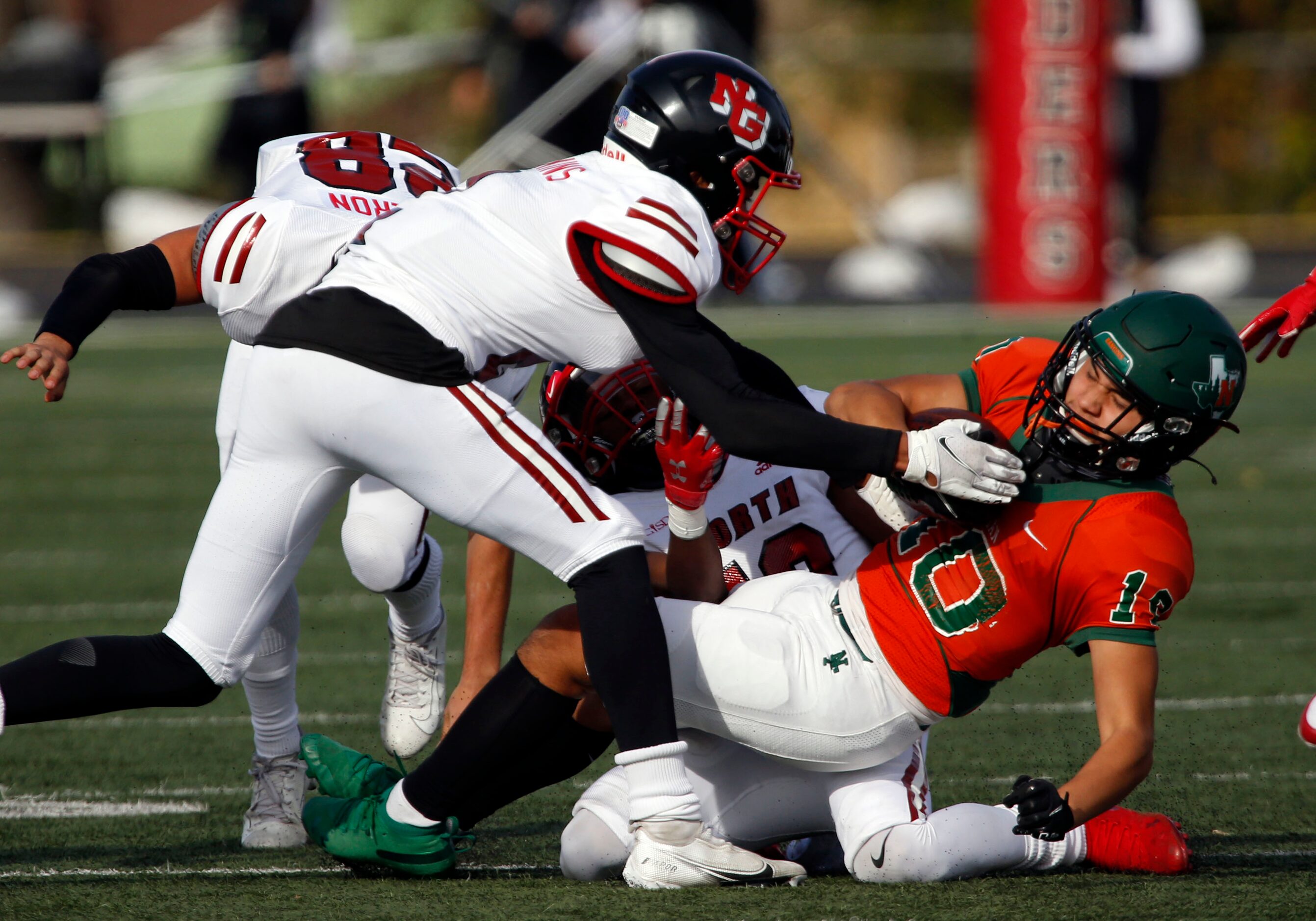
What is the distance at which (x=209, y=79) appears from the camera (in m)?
15.3

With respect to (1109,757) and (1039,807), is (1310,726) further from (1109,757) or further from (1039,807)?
(1039,807)

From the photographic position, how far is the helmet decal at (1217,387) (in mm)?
2932

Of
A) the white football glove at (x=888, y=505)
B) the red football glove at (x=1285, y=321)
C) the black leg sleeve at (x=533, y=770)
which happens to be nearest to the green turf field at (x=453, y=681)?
the black leg sleeve at (x=533, y=770)

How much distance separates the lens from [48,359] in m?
3.07

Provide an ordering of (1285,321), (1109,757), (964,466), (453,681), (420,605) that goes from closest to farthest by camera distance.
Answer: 1. (1109,757)
2. (964,466)
3. (1285,321)
4. (420,605)
5. (453,681)

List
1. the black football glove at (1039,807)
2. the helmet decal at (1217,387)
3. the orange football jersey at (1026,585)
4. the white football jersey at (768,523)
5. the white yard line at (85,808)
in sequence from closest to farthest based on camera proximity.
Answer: the black football glove at (1039,807), the orange football jersey at (1026,585), the helmet decal at (1217,387), the white yard line at (85,808), the white football jersey at (768,523)

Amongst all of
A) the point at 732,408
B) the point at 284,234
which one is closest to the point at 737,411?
the point at 732,408

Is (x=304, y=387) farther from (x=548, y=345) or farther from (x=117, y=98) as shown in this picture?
(x=117, y=98)

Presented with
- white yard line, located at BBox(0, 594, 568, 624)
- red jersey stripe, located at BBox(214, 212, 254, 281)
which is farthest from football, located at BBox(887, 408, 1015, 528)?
white yard line, located at BBox(0, 594, 568, 624)

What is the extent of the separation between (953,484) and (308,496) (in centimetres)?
109

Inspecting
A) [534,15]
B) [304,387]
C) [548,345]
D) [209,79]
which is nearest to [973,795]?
[548,345]

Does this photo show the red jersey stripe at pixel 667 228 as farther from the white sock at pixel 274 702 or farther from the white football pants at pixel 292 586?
the white sock at pixel 274 702

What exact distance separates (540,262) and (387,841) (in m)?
1.01

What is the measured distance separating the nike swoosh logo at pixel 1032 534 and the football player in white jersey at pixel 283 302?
0.97 meters
